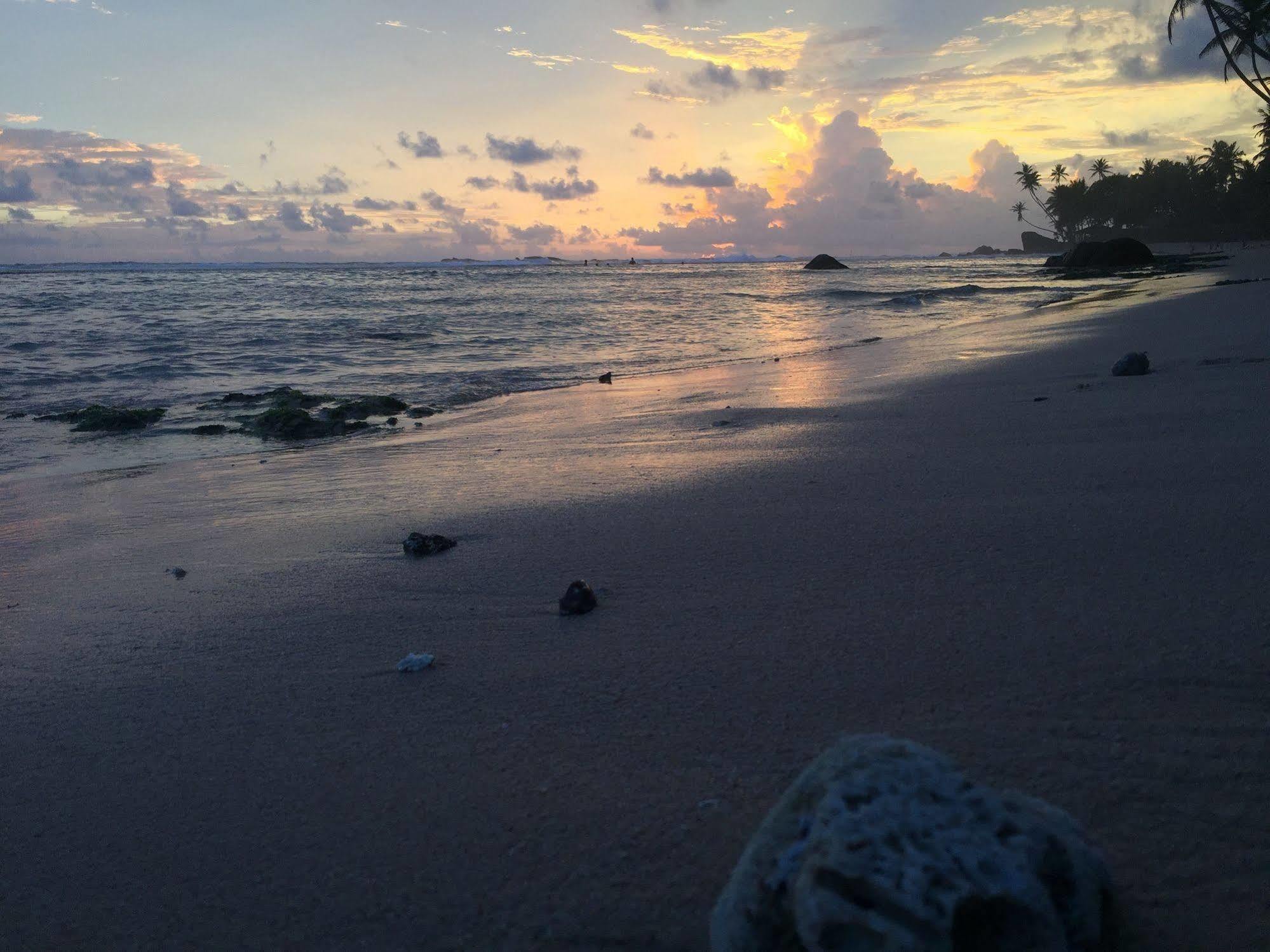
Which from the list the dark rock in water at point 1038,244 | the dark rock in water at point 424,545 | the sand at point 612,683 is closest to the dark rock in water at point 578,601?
the sand at point 612,683

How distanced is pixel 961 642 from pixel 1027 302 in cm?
1878

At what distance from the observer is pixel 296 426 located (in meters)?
7.11

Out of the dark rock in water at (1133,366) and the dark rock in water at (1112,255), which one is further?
the dark rock in water at (1112,255)

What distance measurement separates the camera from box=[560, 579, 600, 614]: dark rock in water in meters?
2.51

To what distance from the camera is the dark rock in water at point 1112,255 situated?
118 ft

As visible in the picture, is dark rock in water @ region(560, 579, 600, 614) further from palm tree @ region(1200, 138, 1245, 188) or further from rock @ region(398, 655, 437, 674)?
palm tree @ region(1200, 138, 1245, 188)

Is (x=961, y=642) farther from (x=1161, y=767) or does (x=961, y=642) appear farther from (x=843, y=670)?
(x=1161, y=767)

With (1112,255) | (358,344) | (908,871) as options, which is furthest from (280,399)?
(1112,255)

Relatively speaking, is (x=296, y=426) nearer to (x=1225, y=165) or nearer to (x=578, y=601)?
(x=578, y=601)

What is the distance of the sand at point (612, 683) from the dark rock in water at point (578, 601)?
0.06 meters

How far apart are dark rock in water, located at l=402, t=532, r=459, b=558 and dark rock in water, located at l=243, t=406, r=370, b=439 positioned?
4092mm

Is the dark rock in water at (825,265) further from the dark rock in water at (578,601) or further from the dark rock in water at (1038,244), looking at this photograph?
the dark rock in water at (578,601)

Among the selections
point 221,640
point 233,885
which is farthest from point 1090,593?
point 221,640

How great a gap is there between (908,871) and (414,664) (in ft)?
5.20
